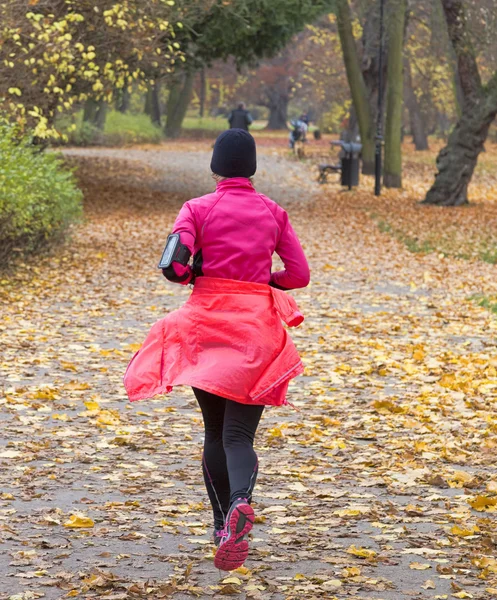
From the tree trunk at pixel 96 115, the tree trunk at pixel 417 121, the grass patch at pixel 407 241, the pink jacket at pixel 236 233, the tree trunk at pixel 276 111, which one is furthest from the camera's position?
the tree trunk at pixel 276 111

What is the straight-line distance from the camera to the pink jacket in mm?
4656

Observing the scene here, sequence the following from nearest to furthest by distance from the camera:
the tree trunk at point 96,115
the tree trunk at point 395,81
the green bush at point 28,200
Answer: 1. the green bush at point 28,200
2. the tree trunk at point 395,81
3. the tree trunk at point 96,115

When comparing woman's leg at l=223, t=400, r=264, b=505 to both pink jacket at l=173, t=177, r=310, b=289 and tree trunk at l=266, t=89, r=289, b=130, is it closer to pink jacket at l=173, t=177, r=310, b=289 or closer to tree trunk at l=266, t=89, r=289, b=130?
pink jacket at l=173, t=177, r=310, b=289

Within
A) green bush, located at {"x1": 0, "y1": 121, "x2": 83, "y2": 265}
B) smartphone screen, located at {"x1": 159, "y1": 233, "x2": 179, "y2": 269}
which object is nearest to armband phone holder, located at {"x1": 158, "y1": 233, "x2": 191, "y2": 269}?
smartphone screen, located at {"x1": 159, "y1": 233, "x2": 179, "y2": 269}

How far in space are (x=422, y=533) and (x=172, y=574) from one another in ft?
4.21

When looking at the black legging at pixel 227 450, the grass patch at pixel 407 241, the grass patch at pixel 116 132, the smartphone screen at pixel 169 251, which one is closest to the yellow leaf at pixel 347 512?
the black legging at pixel 227 450

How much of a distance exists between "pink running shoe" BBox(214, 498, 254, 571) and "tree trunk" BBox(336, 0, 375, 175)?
1089 inches

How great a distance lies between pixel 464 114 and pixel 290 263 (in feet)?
76.3

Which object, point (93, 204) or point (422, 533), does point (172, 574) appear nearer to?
point (422, 533)

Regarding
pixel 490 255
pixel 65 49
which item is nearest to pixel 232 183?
pixel 65 49

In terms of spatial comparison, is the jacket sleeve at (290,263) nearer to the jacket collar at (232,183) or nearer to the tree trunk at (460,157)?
the jacket collar at (232,183)

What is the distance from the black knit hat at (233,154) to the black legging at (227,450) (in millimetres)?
897

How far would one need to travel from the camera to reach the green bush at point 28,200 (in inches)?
569

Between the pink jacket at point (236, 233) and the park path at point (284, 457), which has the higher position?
the pink jacket at point (236, 233)
